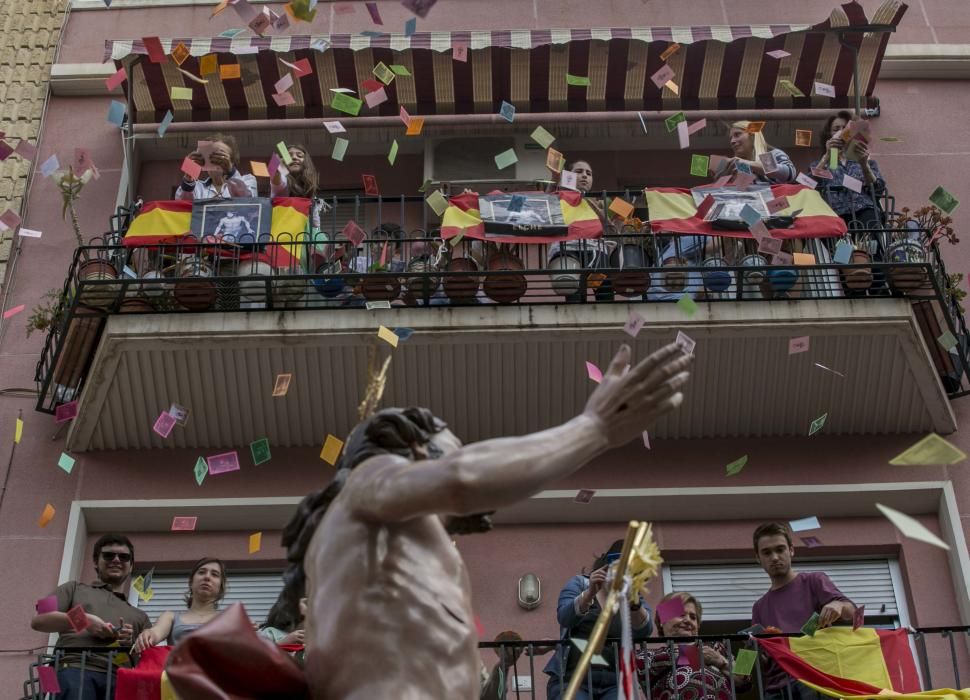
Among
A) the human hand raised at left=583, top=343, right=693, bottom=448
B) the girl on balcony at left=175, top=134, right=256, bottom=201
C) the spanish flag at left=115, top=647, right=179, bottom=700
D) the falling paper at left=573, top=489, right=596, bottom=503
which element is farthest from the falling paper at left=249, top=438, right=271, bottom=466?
the human hand raised at left=583, top=343, right=693, bottom=448

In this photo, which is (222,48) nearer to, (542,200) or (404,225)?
(404,225)

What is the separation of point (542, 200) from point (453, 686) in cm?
801

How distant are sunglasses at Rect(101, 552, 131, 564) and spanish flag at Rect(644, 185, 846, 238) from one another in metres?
4.46

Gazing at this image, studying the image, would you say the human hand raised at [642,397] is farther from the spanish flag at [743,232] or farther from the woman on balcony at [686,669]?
the spanish flag at [743,232]

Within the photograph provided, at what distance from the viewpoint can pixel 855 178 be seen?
1377 cm

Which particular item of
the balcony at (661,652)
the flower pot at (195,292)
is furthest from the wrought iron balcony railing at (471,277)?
the balcony at (661,652)

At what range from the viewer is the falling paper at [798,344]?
12.6 m

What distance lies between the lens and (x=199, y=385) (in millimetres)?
12891

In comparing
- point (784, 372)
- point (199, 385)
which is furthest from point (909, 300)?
point (199, 385)

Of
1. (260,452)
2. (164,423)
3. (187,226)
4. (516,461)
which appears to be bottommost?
(516,461)

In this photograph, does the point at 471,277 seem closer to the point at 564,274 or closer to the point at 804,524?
the point at 564,274

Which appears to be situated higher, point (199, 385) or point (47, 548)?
point (199, 385)

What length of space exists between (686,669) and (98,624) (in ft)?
11.1

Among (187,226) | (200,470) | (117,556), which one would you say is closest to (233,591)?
(200,470)
